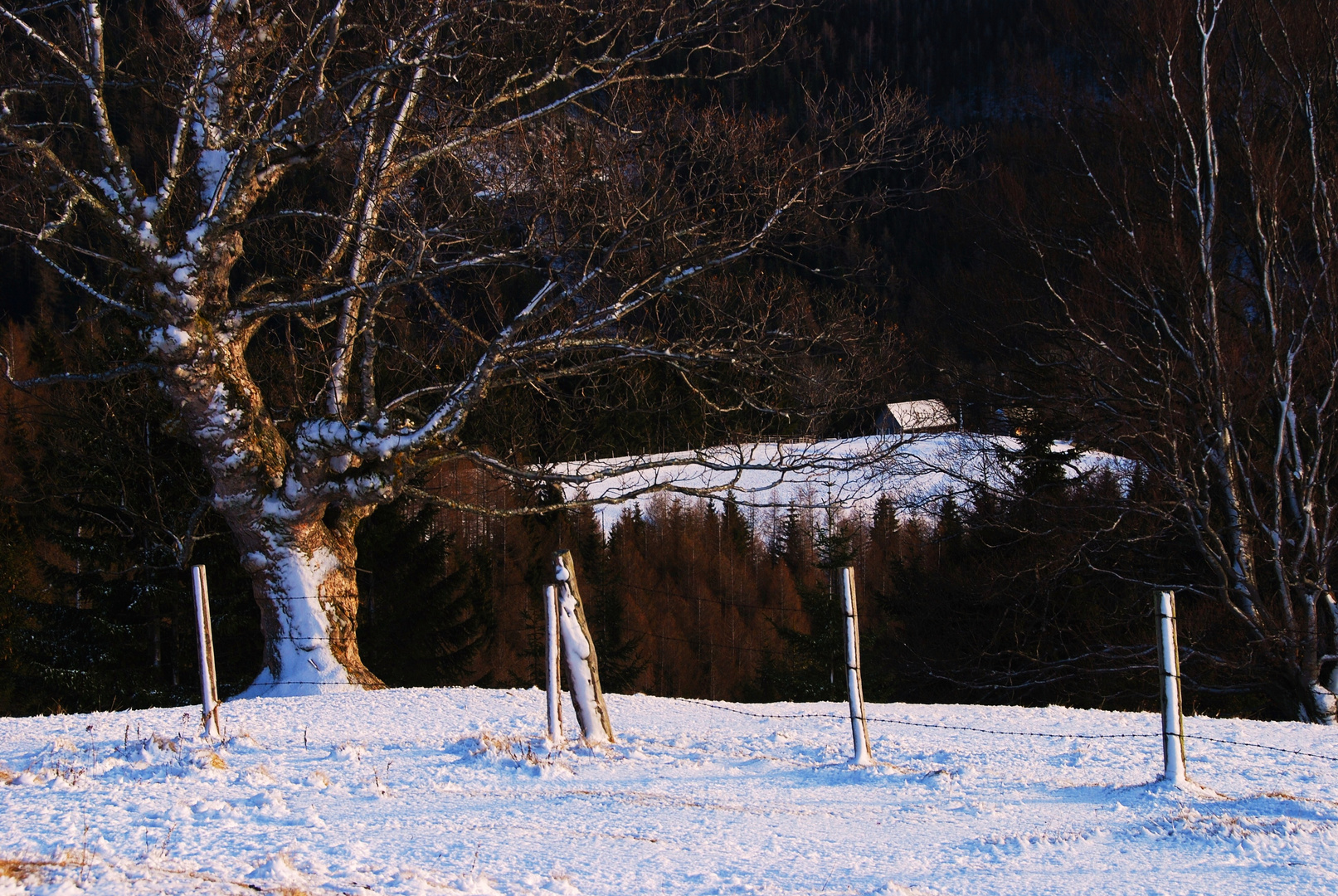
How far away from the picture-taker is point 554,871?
391 cm

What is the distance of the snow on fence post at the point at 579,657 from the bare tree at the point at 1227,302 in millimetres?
9175

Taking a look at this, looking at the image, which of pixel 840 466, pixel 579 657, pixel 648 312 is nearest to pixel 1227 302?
pixel 840 466

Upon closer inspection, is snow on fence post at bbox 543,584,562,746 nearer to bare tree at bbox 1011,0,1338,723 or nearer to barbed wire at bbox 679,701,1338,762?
barbed wire at bbox 679,701,1338,762

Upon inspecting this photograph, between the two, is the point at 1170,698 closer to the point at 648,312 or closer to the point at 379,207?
the point at 648,312

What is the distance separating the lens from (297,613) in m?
10.8

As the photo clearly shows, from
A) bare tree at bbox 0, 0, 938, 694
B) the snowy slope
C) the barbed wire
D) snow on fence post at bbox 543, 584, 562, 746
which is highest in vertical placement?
bare tree at bbox 0, 0, 938, 694

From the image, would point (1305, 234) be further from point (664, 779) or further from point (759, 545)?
point (759, 545)

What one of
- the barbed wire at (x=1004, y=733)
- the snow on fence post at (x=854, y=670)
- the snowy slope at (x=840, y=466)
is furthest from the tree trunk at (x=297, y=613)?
the snow on fence post at (x=854, y=670)

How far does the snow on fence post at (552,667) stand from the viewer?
21.9ft

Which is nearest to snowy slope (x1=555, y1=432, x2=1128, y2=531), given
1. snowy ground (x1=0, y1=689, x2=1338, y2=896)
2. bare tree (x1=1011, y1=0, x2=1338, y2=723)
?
bare tree (x1=1011, y1=0, x2=1338, y2=723)

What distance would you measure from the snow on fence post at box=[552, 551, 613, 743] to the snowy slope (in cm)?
297

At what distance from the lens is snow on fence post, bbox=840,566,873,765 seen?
634 cm

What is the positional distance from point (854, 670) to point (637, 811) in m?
1.95

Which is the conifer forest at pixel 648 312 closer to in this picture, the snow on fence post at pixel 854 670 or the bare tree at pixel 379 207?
the bare tree at pixel 379 207
